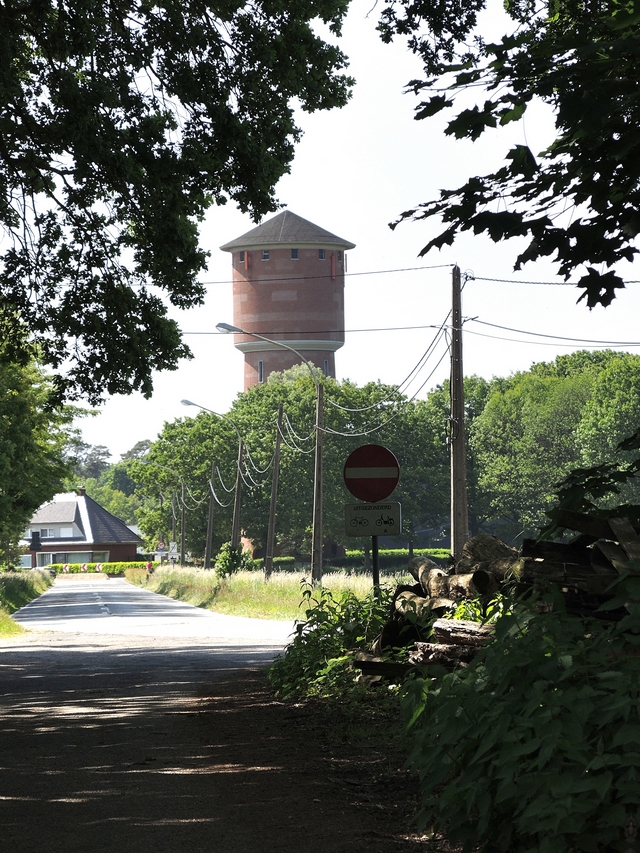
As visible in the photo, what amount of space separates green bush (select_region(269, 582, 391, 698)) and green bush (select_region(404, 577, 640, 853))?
573cm

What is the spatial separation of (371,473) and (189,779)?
6065 millimetres

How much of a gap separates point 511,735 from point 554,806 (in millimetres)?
402

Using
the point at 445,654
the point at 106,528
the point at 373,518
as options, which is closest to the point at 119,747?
the point at 445,654

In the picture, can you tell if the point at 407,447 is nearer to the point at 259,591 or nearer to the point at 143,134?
the point at 259,591

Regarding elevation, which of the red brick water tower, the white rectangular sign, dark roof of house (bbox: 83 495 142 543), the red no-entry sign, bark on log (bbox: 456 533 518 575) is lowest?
bark on log (bbox: 456 533 518 575)

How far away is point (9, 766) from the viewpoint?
792 centimetres

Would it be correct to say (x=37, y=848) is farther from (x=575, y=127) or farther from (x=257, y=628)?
(x=257, y=628)

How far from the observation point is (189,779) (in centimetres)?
713

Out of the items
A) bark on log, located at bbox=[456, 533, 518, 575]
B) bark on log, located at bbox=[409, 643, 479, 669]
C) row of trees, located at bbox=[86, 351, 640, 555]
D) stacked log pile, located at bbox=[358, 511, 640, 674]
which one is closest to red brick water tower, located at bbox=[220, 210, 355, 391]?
row of trees, located at bbox=[86, 351, 640, 555]

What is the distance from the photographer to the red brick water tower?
92938 millimetres

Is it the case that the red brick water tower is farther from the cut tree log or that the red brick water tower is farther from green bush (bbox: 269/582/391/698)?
the cut tree log

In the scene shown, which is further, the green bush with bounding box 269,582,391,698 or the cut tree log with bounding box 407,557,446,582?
the green bush with bounding box 269,582,391,698

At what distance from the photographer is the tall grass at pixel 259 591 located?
32.5 metres

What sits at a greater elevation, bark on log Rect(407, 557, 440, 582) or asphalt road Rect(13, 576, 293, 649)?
bark on log Rect(407, 557, 440, 582)
